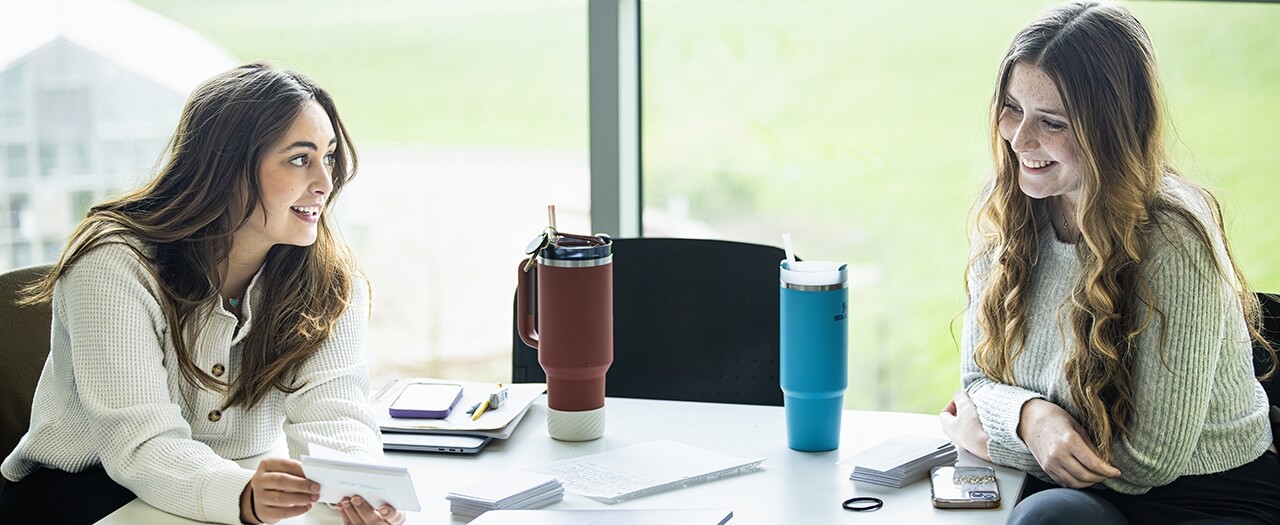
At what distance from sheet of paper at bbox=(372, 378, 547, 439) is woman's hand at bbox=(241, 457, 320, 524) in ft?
1.13

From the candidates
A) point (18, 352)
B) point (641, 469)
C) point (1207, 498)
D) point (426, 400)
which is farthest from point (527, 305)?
point (1207, 498)

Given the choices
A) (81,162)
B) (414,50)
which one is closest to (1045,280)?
(414,50)

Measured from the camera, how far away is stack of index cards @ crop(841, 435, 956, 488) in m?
1.51

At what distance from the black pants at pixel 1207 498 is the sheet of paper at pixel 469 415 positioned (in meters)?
0.76

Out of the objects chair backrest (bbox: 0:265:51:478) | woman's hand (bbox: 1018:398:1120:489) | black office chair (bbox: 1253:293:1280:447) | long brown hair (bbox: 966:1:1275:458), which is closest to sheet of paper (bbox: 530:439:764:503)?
woman's hand (bbox: 1018:398:1120:489)

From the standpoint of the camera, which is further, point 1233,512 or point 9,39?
point 9,39

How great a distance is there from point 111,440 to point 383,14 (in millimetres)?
1757

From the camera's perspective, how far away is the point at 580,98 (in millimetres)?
2951

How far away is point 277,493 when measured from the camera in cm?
138

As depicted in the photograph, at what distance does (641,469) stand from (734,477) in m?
0.12

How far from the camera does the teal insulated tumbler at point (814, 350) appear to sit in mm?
1626

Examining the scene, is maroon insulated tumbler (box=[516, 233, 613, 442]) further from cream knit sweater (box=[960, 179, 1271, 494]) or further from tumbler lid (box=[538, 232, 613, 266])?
cream knit sweater (box=[960, 179, 1271, 494])

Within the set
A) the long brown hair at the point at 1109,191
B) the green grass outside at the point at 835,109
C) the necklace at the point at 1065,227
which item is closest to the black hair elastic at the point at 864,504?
the long brown hair at the point at 1109,191

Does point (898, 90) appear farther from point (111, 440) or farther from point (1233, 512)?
point (111, 440)
